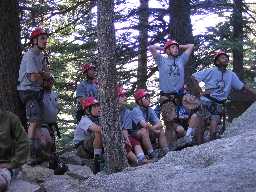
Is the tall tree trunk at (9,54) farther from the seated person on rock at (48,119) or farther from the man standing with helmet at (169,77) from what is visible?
the man standing with helmet at (169,77)

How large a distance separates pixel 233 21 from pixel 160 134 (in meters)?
7.28

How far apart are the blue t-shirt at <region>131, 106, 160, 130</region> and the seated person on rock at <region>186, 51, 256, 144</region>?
2.77 ft

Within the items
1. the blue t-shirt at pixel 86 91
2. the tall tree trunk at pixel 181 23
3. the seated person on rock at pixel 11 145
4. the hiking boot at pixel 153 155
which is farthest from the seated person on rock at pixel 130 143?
the tall tree trunk at pixel 181 23

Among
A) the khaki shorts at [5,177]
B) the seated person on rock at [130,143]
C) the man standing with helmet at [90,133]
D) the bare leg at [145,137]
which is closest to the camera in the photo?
the khaki shorts at [5,177]

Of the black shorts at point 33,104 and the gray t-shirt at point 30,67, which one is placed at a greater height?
the gray t-shirt at point 30,67

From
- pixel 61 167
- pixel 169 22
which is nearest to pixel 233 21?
pixel 169 22

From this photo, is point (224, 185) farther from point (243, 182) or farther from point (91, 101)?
point (91, 101)

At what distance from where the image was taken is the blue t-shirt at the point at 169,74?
10473 millimetres

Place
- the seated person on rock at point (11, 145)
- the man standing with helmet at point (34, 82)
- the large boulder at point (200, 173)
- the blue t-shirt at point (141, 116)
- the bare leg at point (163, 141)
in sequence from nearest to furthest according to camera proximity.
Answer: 1. the large boulder at point (200, 173)
2. the seated person on rock at point (11, 145)
3. the man standing with helmet at point (34, 82)
4. the blue t-shirt at point (141, 116)
5. the bare leg at point (163, 141)

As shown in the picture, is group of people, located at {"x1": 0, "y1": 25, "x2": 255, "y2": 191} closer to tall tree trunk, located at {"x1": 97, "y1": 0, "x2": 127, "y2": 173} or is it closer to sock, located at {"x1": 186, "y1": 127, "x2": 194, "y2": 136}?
sock, located at {"x1": 186, "y1": 127, "x2": 194, "y2": 136}

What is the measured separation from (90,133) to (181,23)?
20.4ft

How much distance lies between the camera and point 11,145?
6.93 metres

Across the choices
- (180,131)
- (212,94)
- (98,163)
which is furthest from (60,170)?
(212,94)

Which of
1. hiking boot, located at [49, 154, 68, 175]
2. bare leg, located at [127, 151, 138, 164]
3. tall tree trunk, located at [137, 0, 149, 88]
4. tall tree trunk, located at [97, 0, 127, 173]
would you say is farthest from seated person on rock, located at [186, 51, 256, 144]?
tall tree trunk, located at [137, 0, 149, 88]
